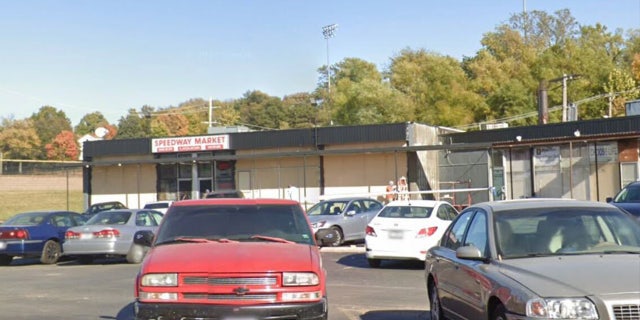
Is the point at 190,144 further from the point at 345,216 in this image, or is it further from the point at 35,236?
the point at 35,236

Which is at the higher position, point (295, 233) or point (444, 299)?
point (295, 233)

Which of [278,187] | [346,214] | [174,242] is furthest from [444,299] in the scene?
[278,187]

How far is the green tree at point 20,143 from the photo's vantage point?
91500 millimetres

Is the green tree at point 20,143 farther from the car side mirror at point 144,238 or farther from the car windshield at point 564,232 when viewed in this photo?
the car windshield at point 564,232

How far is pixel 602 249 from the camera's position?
7.04 metres

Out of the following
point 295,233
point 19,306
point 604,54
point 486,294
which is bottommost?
point 19,306

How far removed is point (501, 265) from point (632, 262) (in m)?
1.12

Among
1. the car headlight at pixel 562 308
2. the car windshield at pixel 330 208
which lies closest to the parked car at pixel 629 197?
the car windshield at pixel 330 208

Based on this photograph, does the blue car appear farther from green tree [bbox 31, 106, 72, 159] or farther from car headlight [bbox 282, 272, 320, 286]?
green tree [bbox 31, 106, 72, 159]

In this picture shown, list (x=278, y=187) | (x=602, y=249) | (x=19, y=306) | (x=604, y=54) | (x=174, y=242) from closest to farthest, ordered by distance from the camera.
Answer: (x=602, y=249), (x=174, y=242), (x=19, y=306), (x=278, y=187), (x=604, y=54)

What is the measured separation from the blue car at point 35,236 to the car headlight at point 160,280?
46.6 ft

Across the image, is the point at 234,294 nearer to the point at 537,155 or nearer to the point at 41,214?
the point at 41,214

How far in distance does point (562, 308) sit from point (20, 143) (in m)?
93.9

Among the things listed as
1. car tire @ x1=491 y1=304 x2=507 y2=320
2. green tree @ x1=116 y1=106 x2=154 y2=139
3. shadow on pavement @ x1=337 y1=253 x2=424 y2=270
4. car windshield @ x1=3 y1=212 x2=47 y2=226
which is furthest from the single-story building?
green tree @ x1=116 y1=106 x2=154 y2=139
